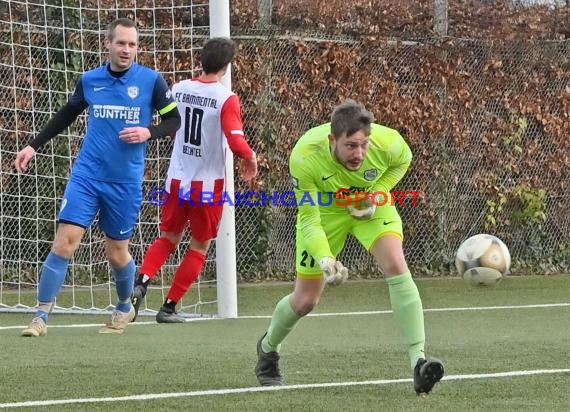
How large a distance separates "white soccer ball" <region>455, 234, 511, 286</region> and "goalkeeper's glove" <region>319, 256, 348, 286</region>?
1.37m

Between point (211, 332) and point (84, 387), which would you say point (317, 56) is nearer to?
point (211, 332)

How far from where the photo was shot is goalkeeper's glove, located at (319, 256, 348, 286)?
5562 mm

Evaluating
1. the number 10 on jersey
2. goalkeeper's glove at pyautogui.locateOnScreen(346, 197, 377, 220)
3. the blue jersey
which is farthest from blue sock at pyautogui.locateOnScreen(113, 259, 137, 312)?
goalkeeper's glove at pyautogui.locateOnScreen(346, 197, 377, 220)

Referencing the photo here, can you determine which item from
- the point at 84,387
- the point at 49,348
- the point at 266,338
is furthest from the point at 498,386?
the point at 49,348

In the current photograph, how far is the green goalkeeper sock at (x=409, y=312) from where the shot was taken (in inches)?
232

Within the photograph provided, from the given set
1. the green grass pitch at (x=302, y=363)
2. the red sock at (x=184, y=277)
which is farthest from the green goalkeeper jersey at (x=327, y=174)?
the red sock at (x=184, y=277)

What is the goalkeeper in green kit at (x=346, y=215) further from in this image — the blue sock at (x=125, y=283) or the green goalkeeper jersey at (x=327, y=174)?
the blue sock at (x=125, y=283)

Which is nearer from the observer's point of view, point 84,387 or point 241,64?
point 84,387

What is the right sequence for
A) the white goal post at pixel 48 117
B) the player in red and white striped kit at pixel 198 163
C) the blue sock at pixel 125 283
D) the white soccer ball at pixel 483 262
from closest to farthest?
the white soccer ball at pixel 483 262 → the blue sock at pixel 125 283 → the player in red and white striped kit at pixel 198 163 → the white goal post at pixel 48 117

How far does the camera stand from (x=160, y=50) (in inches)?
426

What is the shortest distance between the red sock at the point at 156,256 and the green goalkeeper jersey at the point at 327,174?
3.01 meters

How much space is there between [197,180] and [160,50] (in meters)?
2.19

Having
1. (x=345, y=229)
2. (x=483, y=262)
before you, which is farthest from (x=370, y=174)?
(x=483, y=262)

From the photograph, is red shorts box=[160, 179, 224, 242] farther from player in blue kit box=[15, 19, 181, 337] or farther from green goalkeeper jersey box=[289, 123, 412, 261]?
green goalkeeper jersey box=[289, 123, 412, 261]
